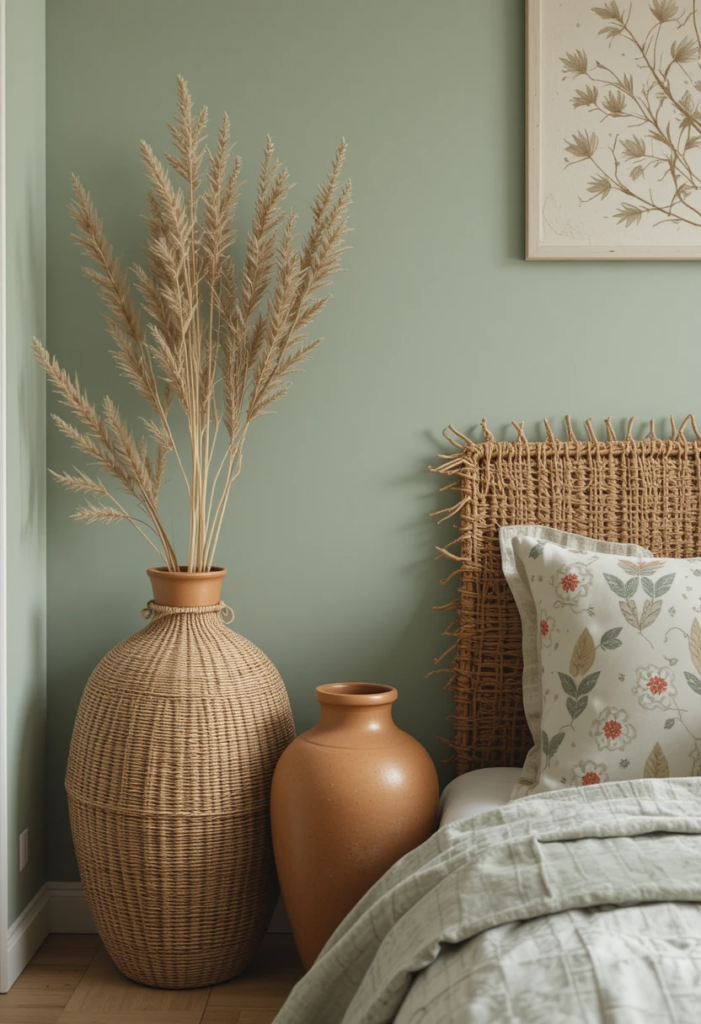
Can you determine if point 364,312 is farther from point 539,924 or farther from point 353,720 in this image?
point 539,924

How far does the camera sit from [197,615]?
1912mm

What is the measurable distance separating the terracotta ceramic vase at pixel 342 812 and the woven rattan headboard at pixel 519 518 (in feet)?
1.01

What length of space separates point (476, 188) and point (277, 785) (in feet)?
4.63

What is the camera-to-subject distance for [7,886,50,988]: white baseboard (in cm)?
185

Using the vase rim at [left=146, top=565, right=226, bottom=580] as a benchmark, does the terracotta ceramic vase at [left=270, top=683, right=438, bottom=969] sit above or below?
below

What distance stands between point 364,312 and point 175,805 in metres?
1.17

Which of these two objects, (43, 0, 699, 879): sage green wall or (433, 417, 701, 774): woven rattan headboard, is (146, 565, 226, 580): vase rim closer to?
(43, 0, 699, 879): sage green wall

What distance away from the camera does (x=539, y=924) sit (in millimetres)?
1060

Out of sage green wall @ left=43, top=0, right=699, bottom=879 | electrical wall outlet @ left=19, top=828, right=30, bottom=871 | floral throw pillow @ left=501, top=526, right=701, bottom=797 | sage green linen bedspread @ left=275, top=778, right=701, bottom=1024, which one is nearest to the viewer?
sage green linen bedspread @ left=275, top=778, right=701, bottom=1024

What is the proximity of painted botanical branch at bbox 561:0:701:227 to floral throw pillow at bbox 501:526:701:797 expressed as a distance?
861mm

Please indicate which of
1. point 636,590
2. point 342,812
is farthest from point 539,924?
point 636,590

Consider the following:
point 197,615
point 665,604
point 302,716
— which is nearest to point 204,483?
point 197,615

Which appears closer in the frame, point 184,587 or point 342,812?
point 342,812

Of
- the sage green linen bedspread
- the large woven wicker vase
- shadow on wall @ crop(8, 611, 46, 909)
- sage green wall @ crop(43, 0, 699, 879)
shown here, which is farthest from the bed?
shadow on wall @ crop(8, 611, 46, 909)
